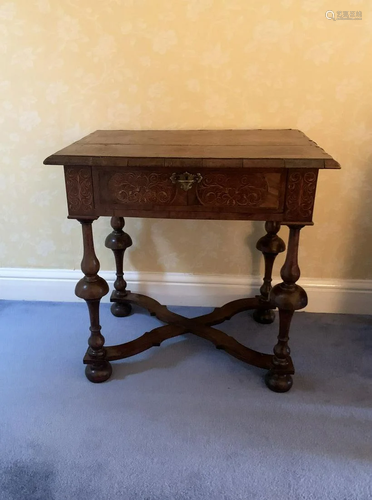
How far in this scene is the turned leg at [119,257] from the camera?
1.50 metres

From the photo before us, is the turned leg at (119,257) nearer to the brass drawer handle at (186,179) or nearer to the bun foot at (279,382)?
the brass drawer handle at (186,179)

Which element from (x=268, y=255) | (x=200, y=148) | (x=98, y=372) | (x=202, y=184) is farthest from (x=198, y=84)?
(x=98, y=372)

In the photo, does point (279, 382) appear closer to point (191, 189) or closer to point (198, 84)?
point (191, 189)

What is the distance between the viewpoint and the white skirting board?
1.63 m

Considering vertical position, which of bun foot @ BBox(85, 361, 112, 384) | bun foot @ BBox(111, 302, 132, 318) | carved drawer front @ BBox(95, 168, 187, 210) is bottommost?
bun foot @ BBox(111, 302, 132, 318)

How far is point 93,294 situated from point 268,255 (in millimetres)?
675

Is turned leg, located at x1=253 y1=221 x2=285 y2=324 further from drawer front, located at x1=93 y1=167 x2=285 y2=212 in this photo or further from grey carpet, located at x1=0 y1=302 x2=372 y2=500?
drawer front, located at x1=93 y1=167 x2=285 y2=212

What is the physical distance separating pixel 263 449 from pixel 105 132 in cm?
108

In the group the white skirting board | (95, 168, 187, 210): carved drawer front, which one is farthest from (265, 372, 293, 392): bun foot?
(95, 168, 187, 210): carved drawer front

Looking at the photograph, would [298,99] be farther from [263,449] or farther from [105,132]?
[263,449]

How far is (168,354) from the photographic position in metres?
1.40

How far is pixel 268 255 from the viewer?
1505 millimetres

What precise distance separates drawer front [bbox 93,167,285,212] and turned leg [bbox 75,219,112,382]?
13 cm

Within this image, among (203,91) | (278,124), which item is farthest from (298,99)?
(203,91)
